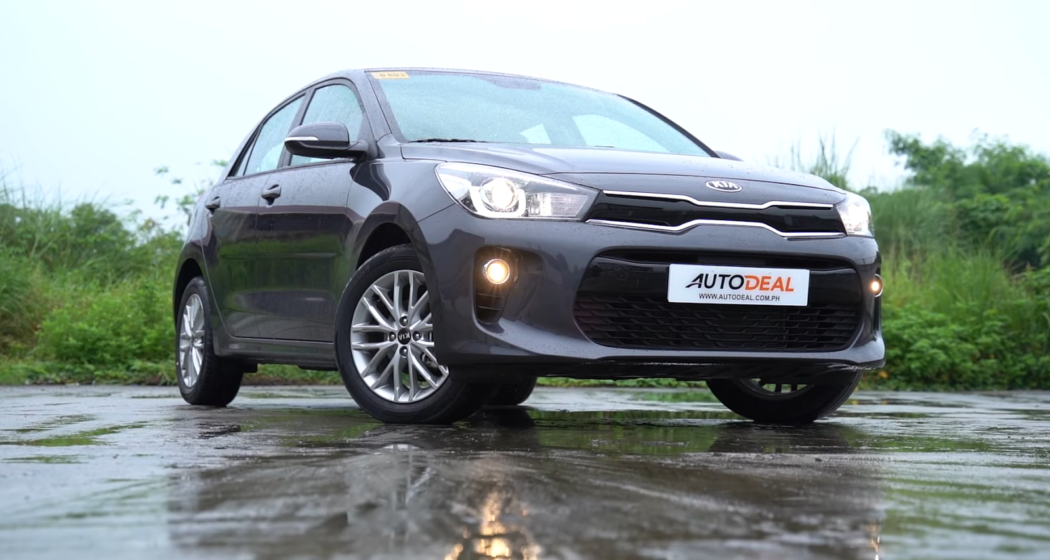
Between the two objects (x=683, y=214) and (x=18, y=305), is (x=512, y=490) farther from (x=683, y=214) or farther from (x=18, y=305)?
(x=18, y=305)

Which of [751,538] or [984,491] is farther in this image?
[984,491]

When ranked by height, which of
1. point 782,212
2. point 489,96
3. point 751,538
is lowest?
point 751,538

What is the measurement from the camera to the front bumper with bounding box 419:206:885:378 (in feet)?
17.0

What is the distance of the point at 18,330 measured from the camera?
12.2 meters

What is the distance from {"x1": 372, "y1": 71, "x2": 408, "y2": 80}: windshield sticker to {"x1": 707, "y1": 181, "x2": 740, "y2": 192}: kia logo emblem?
178cm

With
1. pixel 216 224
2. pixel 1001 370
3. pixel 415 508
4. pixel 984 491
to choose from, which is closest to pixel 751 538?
pixel 415 508

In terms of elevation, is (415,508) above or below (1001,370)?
above

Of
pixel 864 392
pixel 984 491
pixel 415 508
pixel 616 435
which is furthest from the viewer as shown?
pixel 864 392

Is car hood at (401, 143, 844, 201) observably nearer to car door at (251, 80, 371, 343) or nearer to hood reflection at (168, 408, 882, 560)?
car door at (251, 80, 371, 343)

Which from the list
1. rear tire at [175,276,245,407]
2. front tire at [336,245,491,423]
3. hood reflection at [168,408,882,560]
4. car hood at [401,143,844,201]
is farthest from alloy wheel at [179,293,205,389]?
hood reflection at [168,408,882,560]

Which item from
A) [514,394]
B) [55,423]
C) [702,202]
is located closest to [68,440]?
[55,423]

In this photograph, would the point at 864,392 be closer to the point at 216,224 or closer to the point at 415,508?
the point at 216,224

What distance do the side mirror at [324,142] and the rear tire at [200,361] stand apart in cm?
179

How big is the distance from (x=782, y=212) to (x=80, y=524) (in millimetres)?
3249
